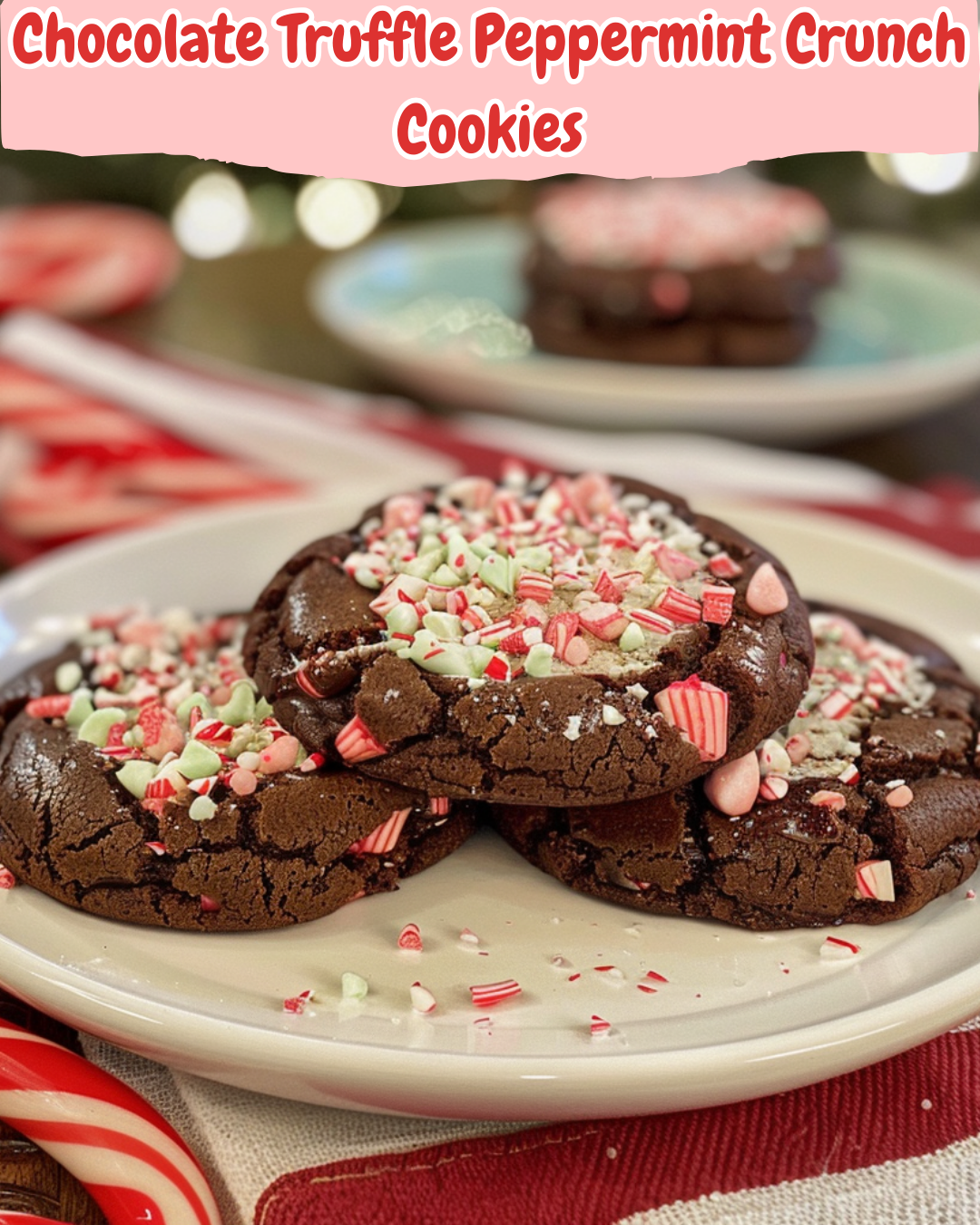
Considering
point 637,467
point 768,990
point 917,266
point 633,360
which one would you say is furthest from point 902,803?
point 917,266

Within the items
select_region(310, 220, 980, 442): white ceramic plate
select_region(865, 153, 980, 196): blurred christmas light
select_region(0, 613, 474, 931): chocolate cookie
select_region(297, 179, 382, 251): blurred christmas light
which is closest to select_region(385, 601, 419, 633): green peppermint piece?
select_region(0, 613, 474, 931): chocolate cookie

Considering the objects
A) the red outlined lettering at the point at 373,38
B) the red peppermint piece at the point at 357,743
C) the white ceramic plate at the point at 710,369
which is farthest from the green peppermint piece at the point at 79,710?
the white ceramic plate at the point at 710,369

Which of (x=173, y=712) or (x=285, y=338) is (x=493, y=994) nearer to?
(x=173, y=712)

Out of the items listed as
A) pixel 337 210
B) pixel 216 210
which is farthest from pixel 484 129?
pixel 216 210

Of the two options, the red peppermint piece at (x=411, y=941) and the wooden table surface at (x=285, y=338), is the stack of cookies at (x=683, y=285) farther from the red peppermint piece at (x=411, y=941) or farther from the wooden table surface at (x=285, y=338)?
the red peppermint piece at (x=411, y=941)

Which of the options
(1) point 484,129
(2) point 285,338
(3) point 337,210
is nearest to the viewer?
(1) point 484,129

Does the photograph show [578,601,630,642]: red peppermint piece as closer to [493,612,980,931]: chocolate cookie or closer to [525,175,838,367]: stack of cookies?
[493,612,980,931]: chocolate cookie

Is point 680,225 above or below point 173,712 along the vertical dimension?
above

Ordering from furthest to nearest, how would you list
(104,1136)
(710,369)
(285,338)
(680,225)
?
(285,338)
(680,225)
(710,369)
(104,1136)

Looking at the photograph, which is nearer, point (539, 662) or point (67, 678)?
point (539, 662)
